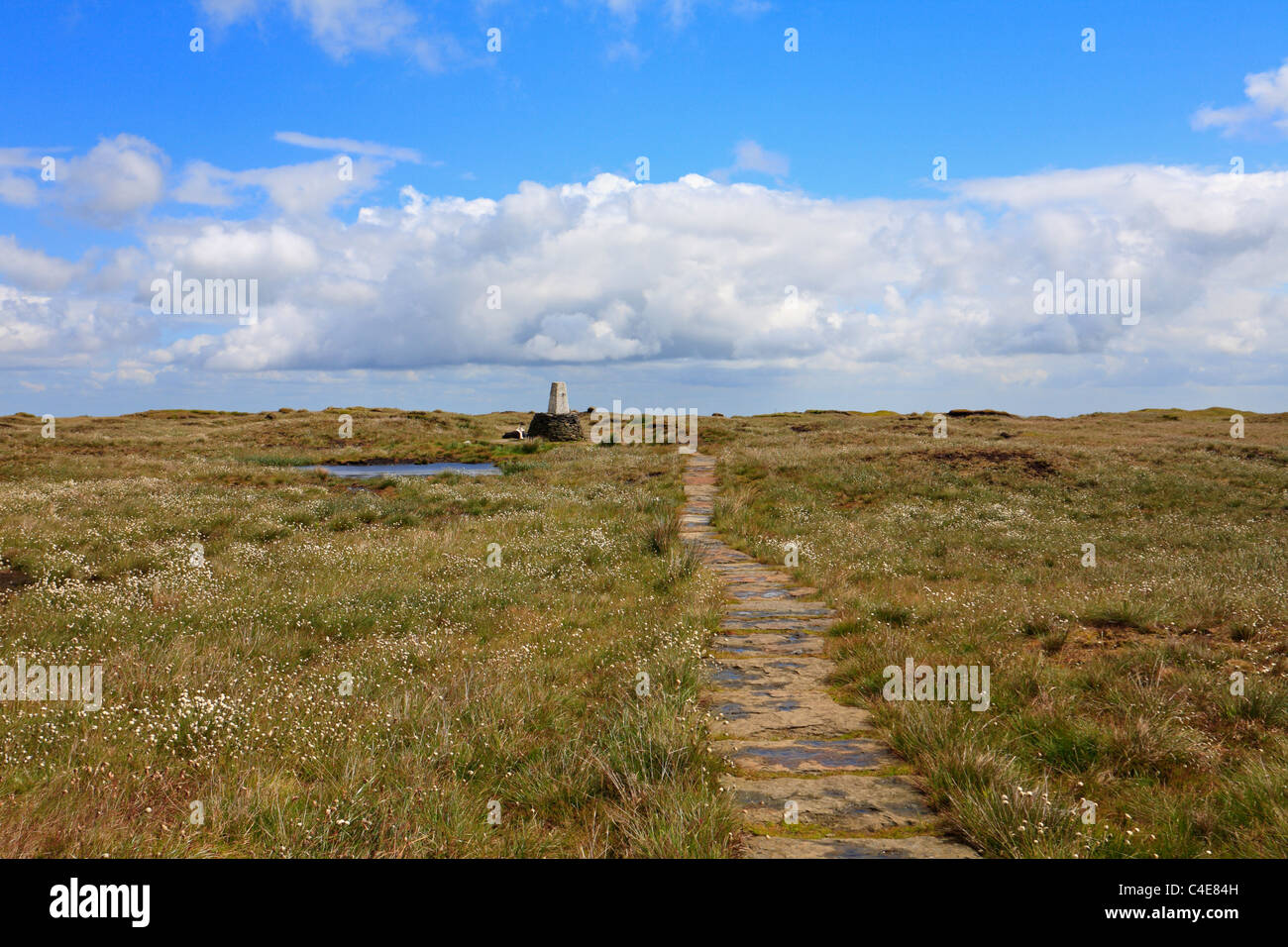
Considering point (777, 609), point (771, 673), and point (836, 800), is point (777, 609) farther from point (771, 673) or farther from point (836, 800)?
point (836, 800)

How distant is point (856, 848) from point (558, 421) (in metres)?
47.2

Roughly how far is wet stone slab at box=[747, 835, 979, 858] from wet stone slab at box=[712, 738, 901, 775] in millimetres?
997

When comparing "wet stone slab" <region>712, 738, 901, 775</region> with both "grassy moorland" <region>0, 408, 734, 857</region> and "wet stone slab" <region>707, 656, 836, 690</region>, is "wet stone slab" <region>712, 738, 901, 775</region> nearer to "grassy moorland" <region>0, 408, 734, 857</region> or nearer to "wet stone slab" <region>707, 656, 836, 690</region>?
"grassy moorland" <region>0, 408, 734, 857</region>

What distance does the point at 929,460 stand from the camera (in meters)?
28.2

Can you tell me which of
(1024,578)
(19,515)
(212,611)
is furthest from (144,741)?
(19,515)

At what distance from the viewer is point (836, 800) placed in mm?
4820

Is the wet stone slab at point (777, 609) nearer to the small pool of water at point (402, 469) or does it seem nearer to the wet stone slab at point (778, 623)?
the wet stone slab at point (778, 623)

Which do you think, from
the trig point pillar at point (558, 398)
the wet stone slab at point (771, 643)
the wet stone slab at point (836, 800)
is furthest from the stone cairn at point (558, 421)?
the wet stone slab at point (836, 800)

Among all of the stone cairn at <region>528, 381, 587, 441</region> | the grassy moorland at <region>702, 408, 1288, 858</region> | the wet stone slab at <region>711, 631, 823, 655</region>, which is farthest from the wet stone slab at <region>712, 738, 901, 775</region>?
the stone cairn at <region>528, 381, 587, 441</region>

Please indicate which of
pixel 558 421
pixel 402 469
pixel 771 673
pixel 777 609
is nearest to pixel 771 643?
pixel 771 673

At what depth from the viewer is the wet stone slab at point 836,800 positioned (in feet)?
14.9

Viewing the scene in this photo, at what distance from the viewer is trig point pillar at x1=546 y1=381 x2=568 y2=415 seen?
5078 centimetres

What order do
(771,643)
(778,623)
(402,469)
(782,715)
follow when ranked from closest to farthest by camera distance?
(782,715), (771,643), (778,623), (402,469)
